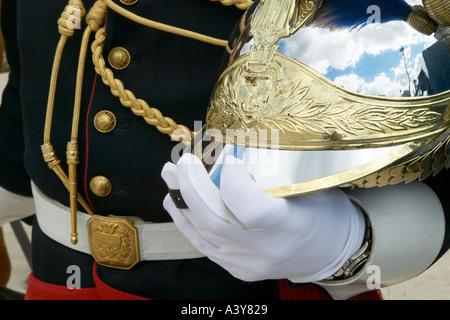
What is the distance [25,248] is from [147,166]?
146 centimetres

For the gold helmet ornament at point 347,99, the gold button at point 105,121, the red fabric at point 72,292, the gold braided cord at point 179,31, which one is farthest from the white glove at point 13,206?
the gold helmet ornament at point 347,99

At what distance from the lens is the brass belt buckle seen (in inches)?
40.8

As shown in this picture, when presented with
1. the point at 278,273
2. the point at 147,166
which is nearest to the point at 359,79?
the point at 278,273

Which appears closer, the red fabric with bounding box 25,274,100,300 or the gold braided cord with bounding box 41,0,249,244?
the gold braided cord with bounding box 41,0,249,244

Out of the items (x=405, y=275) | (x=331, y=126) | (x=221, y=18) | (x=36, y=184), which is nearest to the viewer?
(x=331, y=126)

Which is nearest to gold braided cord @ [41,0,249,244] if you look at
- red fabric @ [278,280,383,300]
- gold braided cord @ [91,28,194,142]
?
gold braided cord @ [91,28,194,142]

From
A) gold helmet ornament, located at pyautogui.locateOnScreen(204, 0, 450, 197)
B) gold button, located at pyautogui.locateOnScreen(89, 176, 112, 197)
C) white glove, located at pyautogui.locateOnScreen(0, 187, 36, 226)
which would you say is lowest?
white glove, located at pyautogui.locateOnScreen(0, 187, 36, 226)

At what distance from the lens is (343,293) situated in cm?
93

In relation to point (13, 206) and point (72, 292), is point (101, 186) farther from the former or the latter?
point (13, 206)

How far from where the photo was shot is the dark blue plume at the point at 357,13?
753mm

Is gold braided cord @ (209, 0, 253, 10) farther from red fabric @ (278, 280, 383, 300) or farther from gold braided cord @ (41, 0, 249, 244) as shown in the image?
red fabric @ (278, 280, 383, 300)

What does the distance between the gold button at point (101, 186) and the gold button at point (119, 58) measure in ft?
0.57

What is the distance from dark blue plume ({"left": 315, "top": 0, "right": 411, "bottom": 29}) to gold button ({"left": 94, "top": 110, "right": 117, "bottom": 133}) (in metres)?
0.37

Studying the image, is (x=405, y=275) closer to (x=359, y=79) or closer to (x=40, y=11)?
(x=359, y=79)
